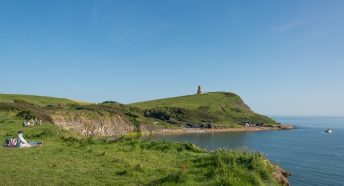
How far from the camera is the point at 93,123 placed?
11419 centimetres

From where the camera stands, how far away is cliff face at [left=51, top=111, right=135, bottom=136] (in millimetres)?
97400

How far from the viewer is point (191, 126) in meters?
169

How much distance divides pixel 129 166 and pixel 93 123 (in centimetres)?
9587

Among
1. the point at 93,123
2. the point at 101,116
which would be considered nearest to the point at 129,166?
the point at 93,123

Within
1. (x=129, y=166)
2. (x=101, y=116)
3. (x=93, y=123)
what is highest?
(x=101, y=116)

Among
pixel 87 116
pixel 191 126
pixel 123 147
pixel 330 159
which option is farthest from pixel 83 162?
pixel 191 126

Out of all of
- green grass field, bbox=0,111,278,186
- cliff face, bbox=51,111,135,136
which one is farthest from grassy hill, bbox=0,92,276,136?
green grass field, bbox=0,111,278,186

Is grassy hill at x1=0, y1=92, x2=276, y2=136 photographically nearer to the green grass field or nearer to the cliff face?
the cliff face

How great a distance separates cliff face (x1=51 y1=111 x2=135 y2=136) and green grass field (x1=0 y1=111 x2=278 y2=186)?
59.4 m

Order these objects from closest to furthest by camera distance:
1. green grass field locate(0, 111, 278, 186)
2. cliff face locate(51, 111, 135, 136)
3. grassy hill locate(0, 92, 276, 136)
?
green grass field locate(0, 111, 278, 186) < grassy hill locate(0, 92, 276, 136) < cliff face locate(51, 111, 135, 136)

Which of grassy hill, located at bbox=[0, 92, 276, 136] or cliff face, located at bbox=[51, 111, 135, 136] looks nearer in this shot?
grassy hill, located at bbox=[0, 92, 276, 136]

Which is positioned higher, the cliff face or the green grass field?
the cliff face

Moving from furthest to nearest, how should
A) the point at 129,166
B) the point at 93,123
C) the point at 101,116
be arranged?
the point at 101,116, the point at 93,123, the point at 129,166

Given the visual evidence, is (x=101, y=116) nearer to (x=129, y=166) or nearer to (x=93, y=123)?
(x=93, y=123)
